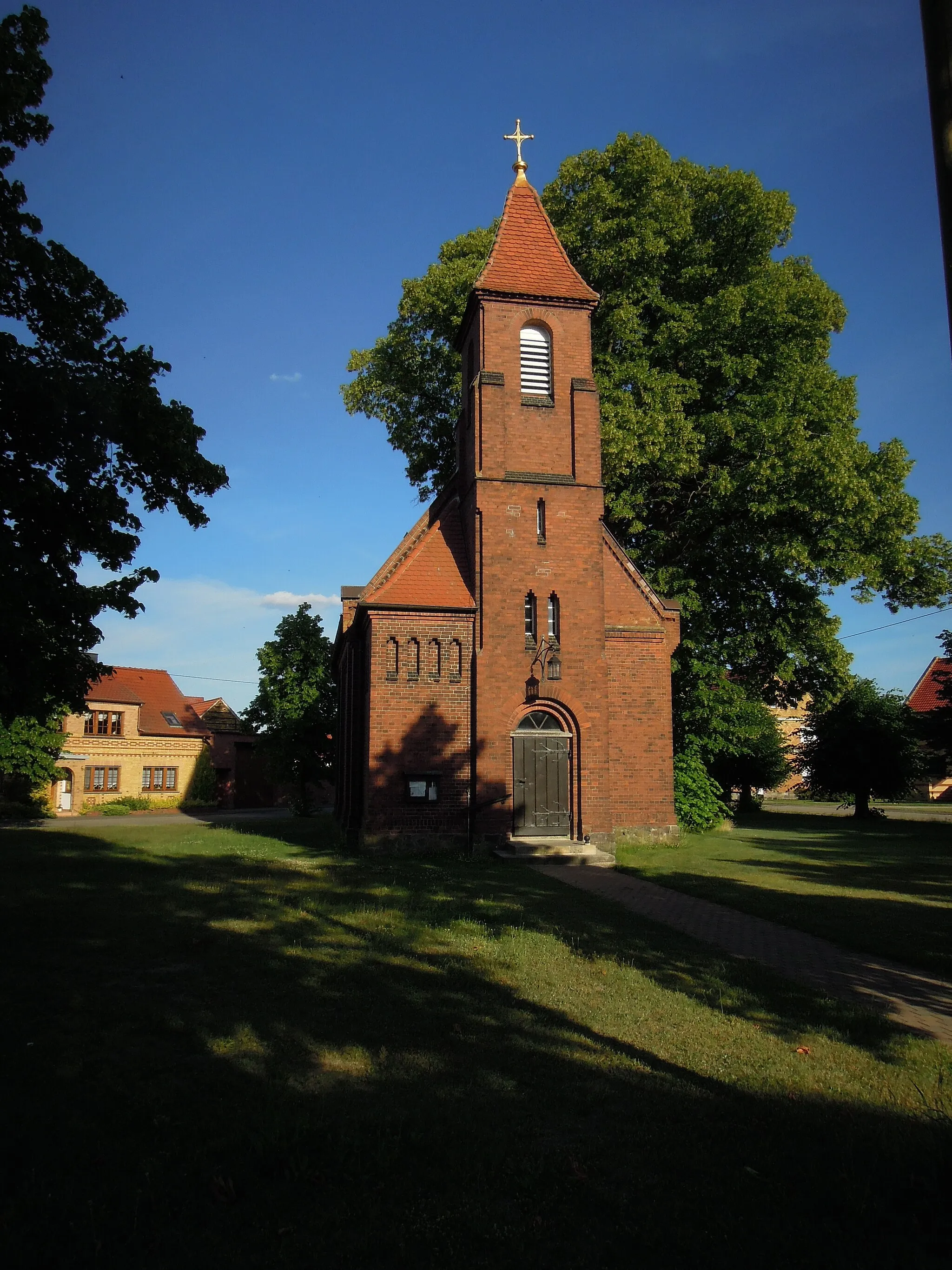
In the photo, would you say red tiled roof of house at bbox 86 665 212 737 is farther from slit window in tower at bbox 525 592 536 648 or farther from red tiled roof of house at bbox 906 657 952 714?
red tiled roof of house at bbox 906 657 952 714

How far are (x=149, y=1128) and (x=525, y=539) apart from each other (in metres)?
14.7

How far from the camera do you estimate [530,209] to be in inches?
823

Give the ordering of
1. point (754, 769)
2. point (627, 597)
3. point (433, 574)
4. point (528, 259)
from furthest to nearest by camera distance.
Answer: point (754, 769) → point (528, 259) → point (627, 597) → point (433, 574)

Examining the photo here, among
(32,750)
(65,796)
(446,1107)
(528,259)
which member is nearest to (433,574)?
(528,259)

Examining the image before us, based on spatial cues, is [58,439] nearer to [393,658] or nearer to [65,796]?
[393,658]

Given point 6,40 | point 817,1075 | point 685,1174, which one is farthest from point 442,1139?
point 6,40

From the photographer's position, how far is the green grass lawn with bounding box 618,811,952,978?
9.51 meters

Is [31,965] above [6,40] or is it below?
below

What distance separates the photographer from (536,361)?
1916 centimetres

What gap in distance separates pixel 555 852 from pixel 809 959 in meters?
8.33

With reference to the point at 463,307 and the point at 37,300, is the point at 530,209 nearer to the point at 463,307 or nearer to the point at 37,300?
the point at 463,307

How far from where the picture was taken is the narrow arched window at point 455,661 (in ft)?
57.5

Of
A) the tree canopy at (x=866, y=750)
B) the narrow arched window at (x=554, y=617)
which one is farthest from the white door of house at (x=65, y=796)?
the tree canopy at (x=866, y=750)

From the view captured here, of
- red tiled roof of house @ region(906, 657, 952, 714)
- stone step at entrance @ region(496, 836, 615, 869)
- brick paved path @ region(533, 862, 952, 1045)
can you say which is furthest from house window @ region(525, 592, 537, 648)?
red tiled roof of house @ region(906, 657, 952, 714)
